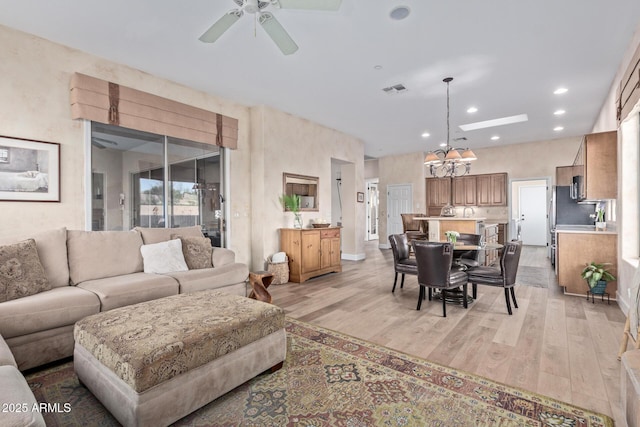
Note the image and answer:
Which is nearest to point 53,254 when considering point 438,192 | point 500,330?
point 500,330

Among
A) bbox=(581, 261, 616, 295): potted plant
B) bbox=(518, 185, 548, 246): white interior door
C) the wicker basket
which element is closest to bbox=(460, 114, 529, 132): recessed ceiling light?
bbox=(581, 261, 616, 295): potted plant

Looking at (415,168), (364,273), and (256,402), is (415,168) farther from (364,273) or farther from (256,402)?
(256,402)

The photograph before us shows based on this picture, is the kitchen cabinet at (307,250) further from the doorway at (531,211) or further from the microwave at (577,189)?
the doorway at (531,211)

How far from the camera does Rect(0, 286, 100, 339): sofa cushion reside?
2.15 m

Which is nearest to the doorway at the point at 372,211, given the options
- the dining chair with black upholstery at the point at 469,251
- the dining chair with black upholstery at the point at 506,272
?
the dining chair with black upholstery at the point at 469,251

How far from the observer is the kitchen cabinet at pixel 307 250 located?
5145mm

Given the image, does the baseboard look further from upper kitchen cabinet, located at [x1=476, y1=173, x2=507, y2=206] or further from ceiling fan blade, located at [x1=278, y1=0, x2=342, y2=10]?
ceiling fan blade, located at [x1=278, y1=0, x2=342, y2=10]

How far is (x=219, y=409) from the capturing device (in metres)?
1.84

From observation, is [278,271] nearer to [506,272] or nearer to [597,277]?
[506,272]

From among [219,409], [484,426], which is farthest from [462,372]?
[219,409]

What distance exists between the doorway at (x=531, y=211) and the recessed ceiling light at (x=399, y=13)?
876 centimetres

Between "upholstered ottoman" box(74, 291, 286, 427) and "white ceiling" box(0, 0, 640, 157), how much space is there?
2428mm

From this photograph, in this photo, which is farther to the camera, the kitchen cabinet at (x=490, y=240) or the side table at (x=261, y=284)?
the kitchen cabinet at (x=490, y=240)

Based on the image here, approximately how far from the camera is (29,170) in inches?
120
